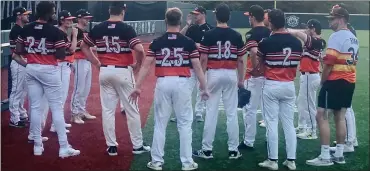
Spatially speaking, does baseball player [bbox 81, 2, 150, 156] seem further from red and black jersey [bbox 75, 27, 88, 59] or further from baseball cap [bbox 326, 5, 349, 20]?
baseball cap [bbox 326, 5, 349, 20]

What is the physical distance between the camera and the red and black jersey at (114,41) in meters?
5.60

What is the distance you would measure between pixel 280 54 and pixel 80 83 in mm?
3577

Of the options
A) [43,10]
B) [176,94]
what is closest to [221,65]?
[176,94]

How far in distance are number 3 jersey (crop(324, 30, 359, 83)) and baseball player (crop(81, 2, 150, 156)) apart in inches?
89.5

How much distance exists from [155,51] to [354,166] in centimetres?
281

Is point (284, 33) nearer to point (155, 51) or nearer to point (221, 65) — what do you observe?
point (221, 65)

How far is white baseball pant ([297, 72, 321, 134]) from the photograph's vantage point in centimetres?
666

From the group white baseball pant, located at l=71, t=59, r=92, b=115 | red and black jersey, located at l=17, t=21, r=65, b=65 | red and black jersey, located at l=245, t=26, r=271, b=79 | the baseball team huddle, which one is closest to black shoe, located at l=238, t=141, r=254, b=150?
the baseball team huddle

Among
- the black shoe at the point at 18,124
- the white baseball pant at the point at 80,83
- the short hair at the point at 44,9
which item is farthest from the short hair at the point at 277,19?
the black shoe at the point at 18,124

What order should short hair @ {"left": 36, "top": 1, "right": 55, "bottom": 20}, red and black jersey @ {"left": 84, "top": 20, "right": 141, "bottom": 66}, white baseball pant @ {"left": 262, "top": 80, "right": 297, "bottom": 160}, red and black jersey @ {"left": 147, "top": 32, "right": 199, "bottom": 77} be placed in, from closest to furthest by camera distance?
red and black jersey @ {"left": 147, "top": 32, "right": 199, "bottom": 77}, white baseball pant @ {"left": 262, "top": 80, "right": 297, "bottom": 160}, short hair @ {"left": 36, "top": 1, "right": 55, "bottom": 20}, red and black jersey @ {"left": 84, "top": 20, "right": 141, "bottom": 66}

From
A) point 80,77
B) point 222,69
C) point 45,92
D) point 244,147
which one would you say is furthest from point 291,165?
point 80,77

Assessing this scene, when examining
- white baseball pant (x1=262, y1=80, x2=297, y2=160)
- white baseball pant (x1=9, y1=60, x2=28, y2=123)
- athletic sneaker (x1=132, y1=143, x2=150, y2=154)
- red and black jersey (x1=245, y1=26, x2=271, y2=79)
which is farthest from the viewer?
white baseball pant (x1=9, y1=60, x2=28, y2=123)

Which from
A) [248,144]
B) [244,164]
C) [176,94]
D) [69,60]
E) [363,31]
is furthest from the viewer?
[363,31]

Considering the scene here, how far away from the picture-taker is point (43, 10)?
18.0 ft
